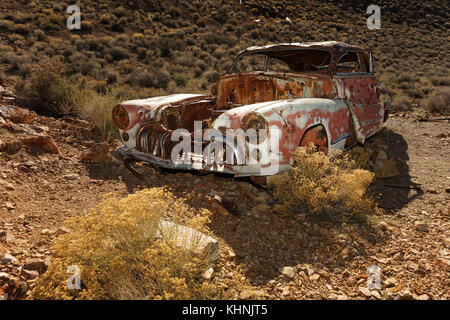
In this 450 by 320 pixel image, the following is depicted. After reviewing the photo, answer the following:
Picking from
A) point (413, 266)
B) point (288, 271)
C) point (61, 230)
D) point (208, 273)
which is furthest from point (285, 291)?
point (61, 230)

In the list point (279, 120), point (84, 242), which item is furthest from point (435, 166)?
point (84, 242)

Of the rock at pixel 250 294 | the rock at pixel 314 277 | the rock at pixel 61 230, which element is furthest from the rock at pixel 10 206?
the rock at pixel 314 277

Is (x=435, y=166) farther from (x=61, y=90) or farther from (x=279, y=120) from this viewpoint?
(x=61, y=90)

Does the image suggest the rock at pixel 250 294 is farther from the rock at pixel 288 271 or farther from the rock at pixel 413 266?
the rock at pixel 413 266

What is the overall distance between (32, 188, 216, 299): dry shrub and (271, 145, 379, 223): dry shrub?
1.20 metres

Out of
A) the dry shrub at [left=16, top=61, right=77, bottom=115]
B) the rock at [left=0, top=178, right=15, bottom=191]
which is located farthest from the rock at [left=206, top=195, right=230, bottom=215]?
the dry shrub at [left=16, top=61, right=77, bottom=115]

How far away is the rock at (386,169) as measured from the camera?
4.27 meters

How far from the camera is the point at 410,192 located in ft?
12.6

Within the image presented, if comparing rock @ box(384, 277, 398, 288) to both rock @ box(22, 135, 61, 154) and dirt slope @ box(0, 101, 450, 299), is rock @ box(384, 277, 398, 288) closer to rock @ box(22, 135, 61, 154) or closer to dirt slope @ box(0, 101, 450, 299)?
dirt slope @ box(0, 101, 450, 299)

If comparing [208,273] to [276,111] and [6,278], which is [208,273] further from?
[276,111]

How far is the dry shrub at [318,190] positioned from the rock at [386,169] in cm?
133

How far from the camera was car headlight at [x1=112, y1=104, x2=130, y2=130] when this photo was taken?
407 centimetres

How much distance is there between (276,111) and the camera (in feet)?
9.70

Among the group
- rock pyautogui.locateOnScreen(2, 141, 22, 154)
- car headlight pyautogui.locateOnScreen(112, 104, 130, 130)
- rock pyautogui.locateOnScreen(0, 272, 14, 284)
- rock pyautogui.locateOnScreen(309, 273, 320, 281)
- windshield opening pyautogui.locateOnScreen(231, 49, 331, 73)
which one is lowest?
rock pyautogui.locateOnScreen(309, 273, 320, 281)
